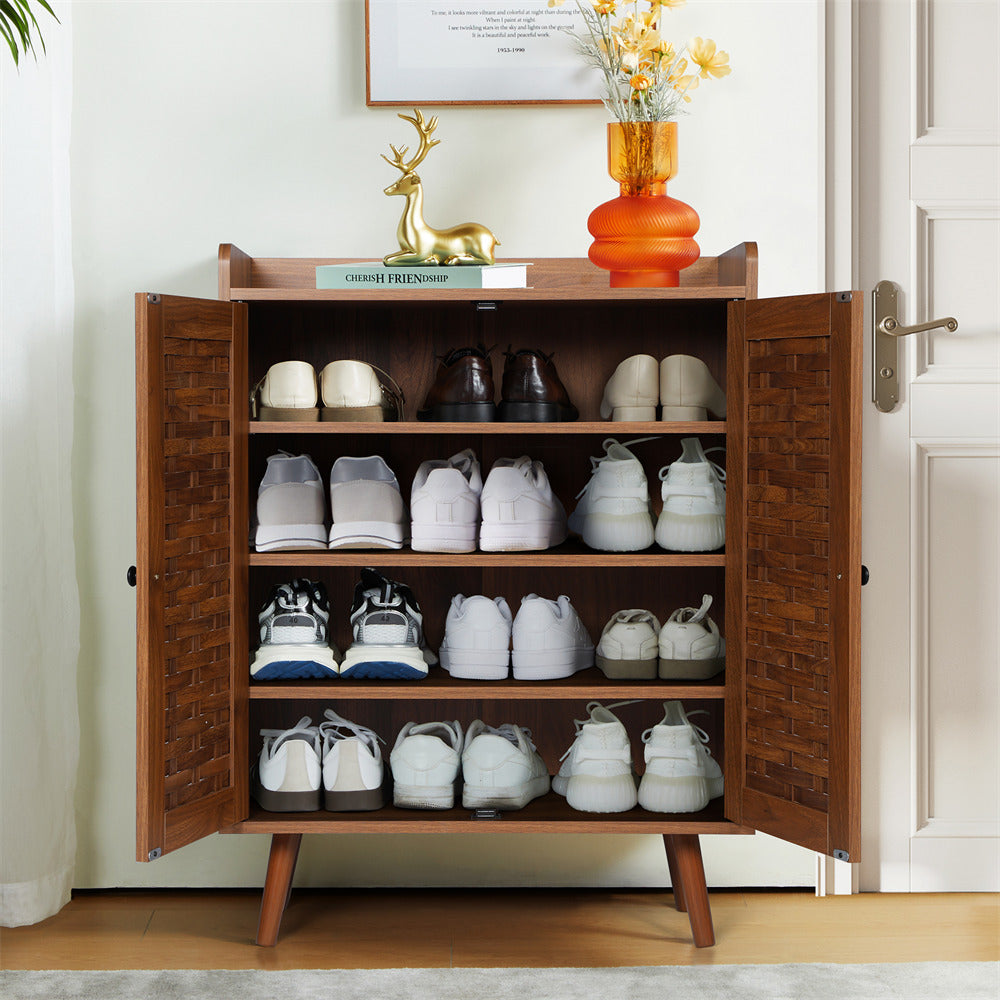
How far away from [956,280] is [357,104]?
1.16m

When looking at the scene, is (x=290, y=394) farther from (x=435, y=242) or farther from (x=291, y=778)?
(x=291, y=778)

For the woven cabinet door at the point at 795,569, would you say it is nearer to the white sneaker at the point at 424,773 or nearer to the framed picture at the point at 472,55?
the white sneaker at the point at 424,773

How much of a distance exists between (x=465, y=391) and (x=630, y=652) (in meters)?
0.50

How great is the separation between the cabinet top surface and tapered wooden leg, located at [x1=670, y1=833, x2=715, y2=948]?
87 centimetres

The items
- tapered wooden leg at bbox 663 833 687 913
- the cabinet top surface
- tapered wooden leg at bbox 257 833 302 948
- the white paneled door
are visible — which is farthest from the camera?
the white paneled door

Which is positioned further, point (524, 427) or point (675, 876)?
point (675, 876)

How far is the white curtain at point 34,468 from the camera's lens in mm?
1733

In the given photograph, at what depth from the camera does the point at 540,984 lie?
5.09ft

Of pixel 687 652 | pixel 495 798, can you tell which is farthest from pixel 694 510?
pixel 495 798

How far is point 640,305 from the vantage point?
1745mm

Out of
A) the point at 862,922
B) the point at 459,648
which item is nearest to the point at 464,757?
the point at 459,648

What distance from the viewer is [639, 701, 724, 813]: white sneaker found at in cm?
163

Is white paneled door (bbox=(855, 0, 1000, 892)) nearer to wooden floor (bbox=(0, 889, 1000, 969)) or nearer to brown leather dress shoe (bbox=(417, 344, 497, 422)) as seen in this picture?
wooden floor (bbox=(0, 889, 1000, 969))

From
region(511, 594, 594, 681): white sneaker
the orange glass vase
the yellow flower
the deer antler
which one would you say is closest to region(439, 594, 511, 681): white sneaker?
region(511, 594, 594, 681): white sneaker
